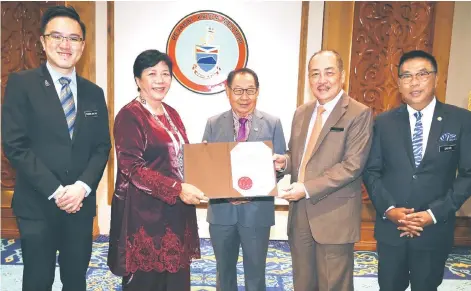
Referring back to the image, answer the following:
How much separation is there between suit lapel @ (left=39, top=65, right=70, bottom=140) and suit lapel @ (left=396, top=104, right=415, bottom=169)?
5.71 feet

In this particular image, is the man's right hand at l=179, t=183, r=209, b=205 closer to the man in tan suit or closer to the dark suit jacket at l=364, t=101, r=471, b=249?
the man in tan suit

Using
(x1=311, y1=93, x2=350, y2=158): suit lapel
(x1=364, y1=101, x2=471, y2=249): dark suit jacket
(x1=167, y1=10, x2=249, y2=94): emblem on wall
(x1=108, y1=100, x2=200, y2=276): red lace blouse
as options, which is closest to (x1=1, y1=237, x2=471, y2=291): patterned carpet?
(x1=108, y1=100, x2=200, y2=276): red lace blouse

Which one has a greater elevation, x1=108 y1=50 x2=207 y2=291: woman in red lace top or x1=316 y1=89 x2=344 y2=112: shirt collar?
x1=316 y1=89 x2=344 y2=112: shirt collar

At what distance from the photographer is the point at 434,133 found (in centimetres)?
203

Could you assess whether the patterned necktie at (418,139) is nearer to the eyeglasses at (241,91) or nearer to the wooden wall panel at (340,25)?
the eyeglasses at (241,91)

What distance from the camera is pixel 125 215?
1.98 meters

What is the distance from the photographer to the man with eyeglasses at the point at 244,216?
2340 mm

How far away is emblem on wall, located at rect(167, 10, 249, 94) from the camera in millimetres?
4031

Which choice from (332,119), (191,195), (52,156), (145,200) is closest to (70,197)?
(52,156)

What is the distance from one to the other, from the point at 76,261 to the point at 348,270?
1.47 metres

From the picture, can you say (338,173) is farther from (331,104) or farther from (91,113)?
(91,113)

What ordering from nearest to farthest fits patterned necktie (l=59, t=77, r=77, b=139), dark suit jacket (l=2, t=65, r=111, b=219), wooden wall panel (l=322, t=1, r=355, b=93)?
1. dark suit jacket (l=2, t=65, r=111, b=219)
2. patterned necktie (l=59, t=77, r=77, b=139)
3. wooden wall panel (l=322, t=1, r=355, b=93)

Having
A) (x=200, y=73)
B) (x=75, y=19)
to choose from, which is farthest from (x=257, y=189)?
(x=200, y=73)

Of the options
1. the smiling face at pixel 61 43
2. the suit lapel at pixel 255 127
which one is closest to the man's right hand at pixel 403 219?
the suit lapel at pixel 255 127
